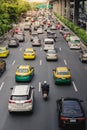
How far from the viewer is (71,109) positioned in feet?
67.9

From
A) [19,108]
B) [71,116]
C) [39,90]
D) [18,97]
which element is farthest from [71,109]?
[39,90]

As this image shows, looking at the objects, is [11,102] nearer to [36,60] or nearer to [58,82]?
[58,82]

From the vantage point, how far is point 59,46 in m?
59.6

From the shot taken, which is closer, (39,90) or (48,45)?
(39,90)

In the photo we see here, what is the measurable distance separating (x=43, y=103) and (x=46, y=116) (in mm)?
2923

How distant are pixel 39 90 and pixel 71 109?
9074mm

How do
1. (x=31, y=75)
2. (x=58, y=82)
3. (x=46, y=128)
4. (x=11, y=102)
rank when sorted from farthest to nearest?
(x=31, y=75), (x=58, y=82), (x=11, y=102), (x=46, y=128)

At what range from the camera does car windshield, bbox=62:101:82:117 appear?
20.3 meters

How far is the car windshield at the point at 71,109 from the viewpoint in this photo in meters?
20.3

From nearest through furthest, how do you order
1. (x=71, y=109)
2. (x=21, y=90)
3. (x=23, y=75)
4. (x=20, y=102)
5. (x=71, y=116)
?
(x=71, y=116), (x=71, y=109), (x=20, y=102), (x=21, y=90), (x=23, y=75)

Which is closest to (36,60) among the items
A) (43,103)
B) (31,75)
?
(31,75)

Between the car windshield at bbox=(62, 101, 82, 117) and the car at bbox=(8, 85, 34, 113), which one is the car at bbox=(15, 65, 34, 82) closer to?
the car at bbox=(8, 85, 34, 113)

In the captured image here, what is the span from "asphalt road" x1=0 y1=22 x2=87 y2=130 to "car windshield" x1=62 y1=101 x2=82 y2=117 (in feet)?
4.51

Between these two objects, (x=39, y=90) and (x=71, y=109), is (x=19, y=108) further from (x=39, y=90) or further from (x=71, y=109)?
(x=39, y=90)
